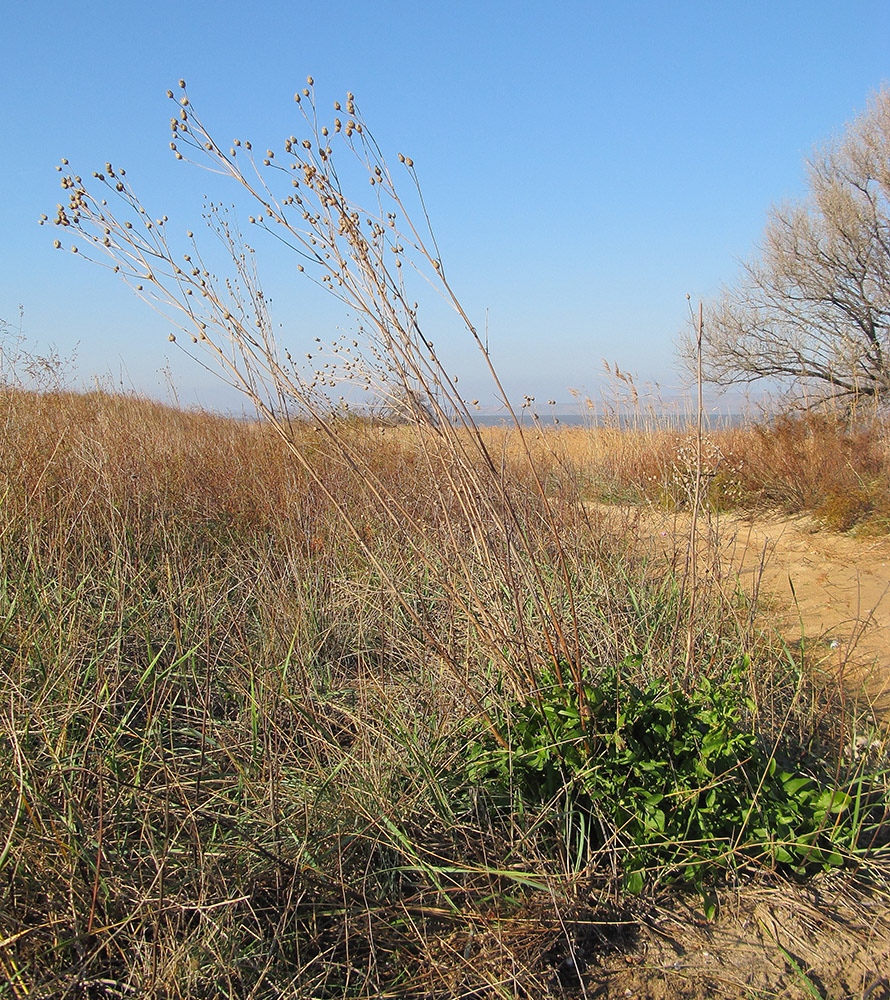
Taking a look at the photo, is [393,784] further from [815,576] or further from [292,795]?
[815,576]

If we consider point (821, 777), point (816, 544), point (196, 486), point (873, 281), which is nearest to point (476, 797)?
point (821, 777)

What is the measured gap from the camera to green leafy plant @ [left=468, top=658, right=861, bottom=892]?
1595 mm

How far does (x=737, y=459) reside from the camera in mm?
6984

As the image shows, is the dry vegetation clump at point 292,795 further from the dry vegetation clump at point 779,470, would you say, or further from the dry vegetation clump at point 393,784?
the dry vegetation clump at point 779,470

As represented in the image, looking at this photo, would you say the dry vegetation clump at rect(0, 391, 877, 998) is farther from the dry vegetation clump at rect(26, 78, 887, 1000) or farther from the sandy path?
the sandy path

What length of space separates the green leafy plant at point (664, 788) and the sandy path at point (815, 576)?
76 cm

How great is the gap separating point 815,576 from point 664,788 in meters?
3.36

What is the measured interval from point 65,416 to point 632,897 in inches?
201

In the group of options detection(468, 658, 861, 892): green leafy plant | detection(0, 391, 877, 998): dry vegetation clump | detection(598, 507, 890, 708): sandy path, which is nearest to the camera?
detection(0, 391, 877, 998): dry vegetation clump

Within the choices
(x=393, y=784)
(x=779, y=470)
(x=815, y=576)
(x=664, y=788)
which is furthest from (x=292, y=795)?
(x=779, y=470)

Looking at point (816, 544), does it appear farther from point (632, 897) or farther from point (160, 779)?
point (160, 779)

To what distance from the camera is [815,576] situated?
14.5 feet

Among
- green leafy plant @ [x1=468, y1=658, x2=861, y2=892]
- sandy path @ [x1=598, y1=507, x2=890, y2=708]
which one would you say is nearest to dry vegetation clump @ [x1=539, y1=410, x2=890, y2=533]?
sandy path @ [x1=598, y1=507, x2=890, y2=708]

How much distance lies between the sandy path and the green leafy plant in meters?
0.76
